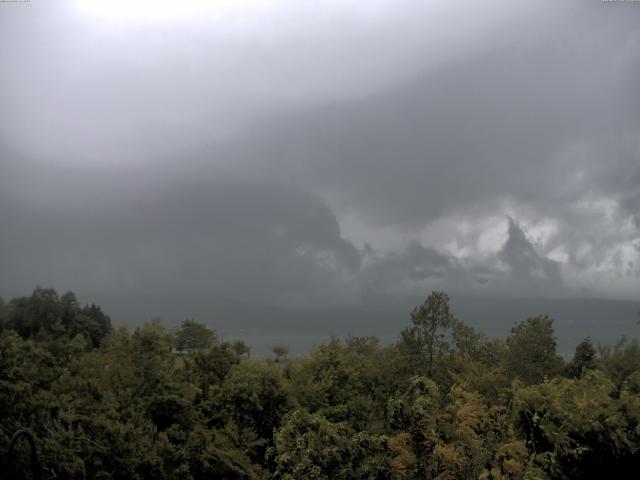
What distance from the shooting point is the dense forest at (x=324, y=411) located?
62.7 ft

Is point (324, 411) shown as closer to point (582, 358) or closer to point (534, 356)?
point (534, 356)

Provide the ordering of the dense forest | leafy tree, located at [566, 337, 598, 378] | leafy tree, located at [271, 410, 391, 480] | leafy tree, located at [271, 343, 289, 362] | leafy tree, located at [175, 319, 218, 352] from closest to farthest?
the dense forest
leafy tree, located at [271, 410, 391, 480]
leafy tree, located at [566, 337, 598, 378]
leafy tree, located at [175, 319, 218, 352]
leafy tree, located at [271, 343, 289, 362]

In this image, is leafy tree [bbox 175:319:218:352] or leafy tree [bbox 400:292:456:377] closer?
leafy tree [bbox 400:292:456:377]

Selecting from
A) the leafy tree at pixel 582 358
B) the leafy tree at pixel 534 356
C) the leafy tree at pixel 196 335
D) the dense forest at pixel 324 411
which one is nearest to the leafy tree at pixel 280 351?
the leafy tree at pixel 196 335

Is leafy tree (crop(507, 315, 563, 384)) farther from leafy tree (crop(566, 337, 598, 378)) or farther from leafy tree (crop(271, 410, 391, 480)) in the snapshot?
leafy tree (crop(271, 410, 391, 480))

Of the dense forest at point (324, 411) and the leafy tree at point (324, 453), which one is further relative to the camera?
the leafy tree at point (324, 453)

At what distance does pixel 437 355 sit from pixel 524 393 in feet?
80.7

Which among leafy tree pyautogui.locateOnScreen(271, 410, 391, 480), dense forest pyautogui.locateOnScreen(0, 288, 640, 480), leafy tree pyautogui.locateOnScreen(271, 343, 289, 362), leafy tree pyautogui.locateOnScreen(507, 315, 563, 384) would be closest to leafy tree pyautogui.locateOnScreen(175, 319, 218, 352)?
dense forest pyautogui.locateOnScreen(0, 288, 640, 480)

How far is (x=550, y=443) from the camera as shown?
18.3 metres

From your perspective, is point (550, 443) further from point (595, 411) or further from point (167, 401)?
point (167, 401)

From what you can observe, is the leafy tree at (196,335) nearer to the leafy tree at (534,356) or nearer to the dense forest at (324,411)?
the dense forest at (324,411)

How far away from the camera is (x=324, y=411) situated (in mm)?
34281

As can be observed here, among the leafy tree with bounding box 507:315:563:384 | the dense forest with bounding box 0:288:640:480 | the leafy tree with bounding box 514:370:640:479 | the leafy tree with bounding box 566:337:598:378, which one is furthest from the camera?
the leafy tree with bounding box 566:337:598:378

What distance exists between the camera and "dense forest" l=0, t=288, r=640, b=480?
19109 mm
